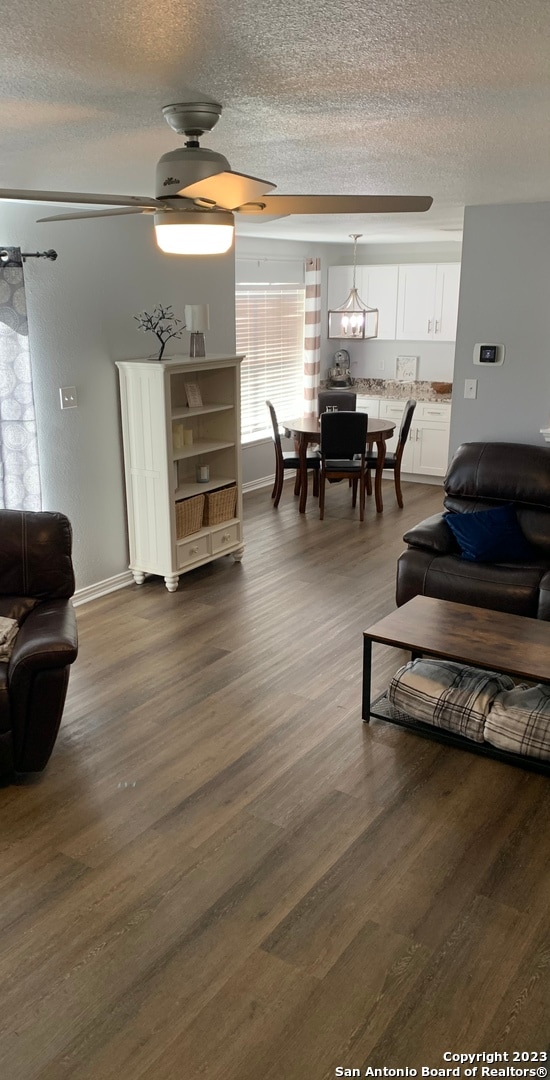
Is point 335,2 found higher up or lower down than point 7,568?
higher up

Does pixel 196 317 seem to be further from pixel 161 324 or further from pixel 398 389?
pixel 398 389

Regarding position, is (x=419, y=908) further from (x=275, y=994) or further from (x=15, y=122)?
(x=15, y=122)

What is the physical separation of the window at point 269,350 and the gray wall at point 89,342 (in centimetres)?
236

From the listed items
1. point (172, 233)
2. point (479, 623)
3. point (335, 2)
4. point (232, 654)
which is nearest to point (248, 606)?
point (232, 654)

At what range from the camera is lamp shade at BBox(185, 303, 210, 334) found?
5.41 meters

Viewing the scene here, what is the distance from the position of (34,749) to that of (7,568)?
0.90m

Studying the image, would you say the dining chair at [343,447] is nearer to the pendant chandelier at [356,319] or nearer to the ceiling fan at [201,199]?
the pendant chandelier at [356,319]

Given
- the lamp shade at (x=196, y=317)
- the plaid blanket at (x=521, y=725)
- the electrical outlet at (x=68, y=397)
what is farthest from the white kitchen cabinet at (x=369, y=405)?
the plaid blanket at (x=521, y=725)

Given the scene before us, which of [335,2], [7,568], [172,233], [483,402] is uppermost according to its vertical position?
[335,2]

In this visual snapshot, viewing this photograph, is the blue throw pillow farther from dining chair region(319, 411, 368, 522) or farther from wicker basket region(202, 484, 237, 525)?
dining chair region(319, 411, 368, 522)

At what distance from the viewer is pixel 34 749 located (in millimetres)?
3152

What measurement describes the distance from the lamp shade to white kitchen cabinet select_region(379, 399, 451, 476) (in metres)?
3.46

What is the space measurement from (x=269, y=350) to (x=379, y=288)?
4.58 feet

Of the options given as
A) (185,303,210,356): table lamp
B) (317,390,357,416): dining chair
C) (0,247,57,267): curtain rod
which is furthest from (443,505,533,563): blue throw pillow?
(317,390,357,416): dining chair
